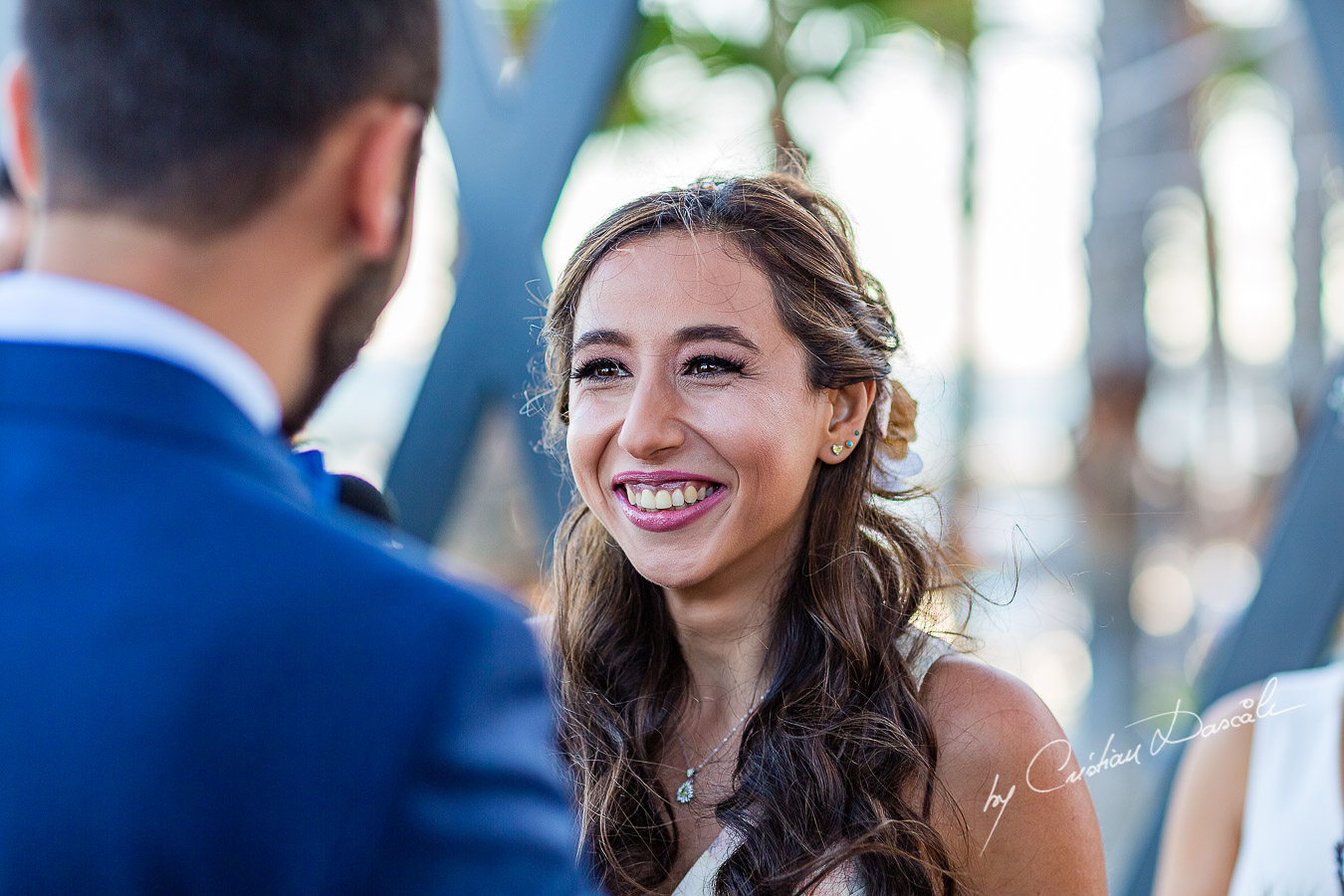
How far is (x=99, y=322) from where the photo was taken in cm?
72

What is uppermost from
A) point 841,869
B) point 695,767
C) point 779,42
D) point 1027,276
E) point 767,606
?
point 779,42

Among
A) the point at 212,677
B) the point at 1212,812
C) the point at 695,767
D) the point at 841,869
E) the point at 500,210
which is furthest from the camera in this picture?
the point at 500,210

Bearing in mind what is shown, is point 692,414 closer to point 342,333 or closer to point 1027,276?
point 342,333

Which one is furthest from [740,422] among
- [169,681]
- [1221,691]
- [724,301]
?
[1221,691]

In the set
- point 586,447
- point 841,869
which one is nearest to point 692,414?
point 586,447

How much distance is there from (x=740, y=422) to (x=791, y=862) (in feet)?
1.87

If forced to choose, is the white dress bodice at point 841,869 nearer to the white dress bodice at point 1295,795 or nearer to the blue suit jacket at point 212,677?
the white dress bodice at point 1295,795

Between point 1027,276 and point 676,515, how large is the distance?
10413mm

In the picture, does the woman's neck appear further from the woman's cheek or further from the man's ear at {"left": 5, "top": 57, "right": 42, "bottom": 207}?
the man's ear at {"left": 5, "top": 57, "right": 42, "bottom": 207}

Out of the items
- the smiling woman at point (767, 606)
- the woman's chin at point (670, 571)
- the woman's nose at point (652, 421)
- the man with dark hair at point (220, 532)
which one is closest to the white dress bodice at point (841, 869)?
Answer: the smiling woman at point (767, 606)

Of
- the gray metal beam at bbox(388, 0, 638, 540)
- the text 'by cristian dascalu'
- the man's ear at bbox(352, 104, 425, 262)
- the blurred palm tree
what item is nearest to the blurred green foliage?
the blurred palm tree

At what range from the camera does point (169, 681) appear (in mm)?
656

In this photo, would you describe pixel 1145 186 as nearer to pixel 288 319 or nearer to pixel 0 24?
pixel 0 24

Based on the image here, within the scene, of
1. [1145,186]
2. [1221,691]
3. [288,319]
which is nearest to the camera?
[288,319]
